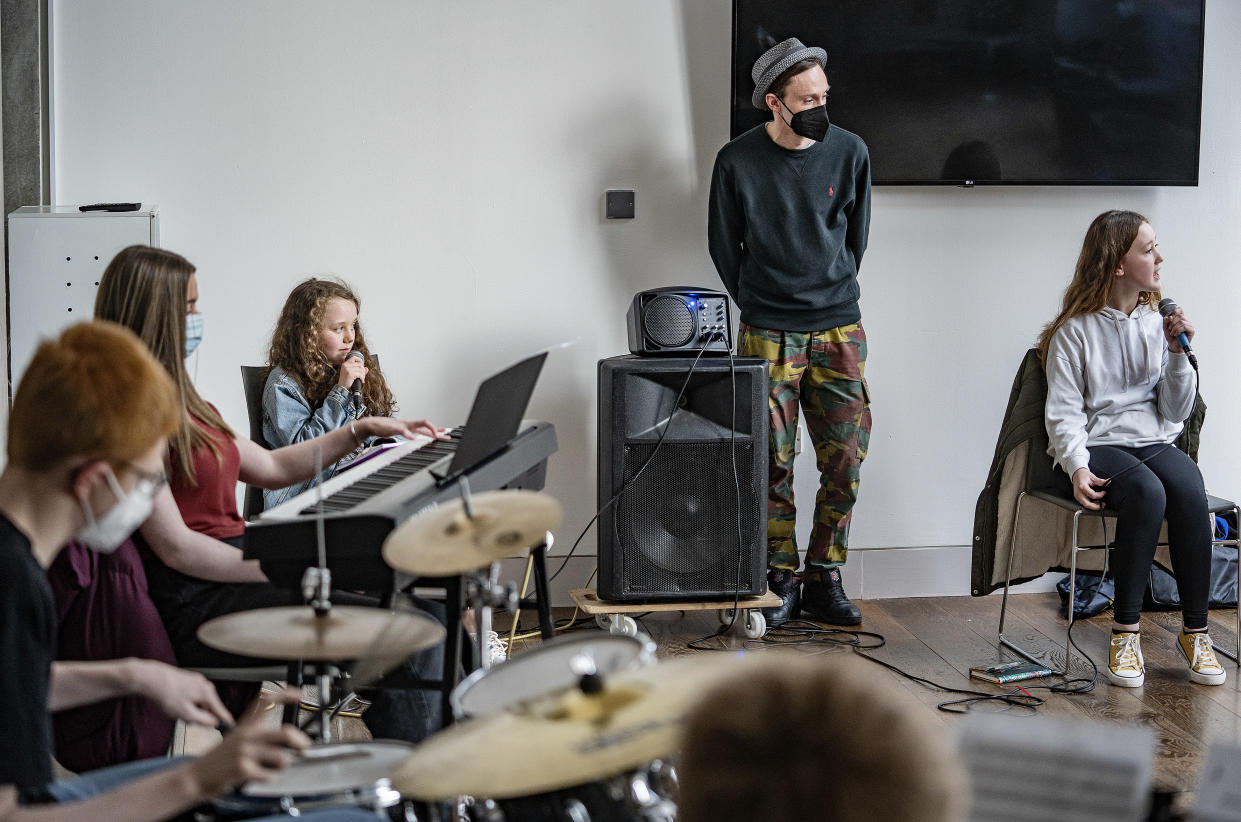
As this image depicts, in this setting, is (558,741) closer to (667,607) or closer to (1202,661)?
(667,607)

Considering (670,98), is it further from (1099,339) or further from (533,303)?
(1099,339)

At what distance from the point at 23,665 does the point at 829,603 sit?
2861 millimetres

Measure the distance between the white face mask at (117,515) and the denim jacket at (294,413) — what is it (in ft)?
5.29

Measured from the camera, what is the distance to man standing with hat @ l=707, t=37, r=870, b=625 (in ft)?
12.0

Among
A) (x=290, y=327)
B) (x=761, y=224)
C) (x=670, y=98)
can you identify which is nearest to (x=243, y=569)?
(x=290, y=327)

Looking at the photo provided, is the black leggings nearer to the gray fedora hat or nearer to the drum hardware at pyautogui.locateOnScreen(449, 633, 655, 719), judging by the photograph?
the gray fedora hat

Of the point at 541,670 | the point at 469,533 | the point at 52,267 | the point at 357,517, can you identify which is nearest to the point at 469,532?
the point at 469,533

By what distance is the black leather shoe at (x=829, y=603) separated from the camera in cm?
377

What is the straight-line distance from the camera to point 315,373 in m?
3.09

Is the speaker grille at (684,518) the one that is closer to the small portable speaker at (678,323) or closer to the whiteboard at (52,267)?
the small portable speaker at (678,323)

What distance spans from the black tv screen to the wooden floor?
4.53ft

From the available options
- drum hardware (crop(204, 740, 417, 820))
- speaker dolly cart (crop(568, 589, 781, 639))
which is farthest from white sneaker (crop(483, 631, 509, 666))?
drum hardware (crop(204, 740, 417, 820))

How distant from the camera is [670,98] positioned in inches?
154

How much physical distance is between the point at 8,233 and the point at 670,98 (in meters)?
1.96
